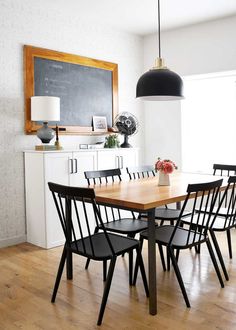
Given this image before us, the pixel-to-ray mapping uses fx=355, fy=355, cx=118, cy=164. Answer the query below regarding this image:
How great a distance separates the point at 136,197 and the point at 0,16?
2.59 meters

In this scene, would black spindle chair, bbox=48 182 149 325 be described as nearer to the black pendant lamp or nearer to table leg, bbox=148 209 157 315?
table leg, bbox=148 209 157 315

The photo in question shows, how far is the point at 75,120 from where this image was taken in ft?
14.9

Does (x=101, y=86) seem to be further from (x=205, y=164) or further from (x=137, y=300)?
(x=137, y=300)

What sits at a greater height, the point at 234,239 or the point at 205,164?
the point at 205,164

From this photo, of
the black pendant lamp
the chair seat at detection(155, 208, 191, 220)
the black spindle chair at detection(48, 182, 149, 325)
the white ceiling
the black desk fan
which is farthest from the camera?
the black desk fan

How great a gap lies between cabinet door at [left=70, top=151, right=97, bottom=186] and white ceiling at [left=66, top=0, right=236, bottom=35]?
175cm

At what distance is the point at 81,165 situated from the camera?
417cm

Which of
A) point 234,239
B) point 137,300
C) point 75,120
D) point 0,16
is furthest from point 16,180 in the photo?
point 234,239

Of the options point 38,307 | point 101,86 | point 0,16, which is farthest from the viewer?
point 101,86

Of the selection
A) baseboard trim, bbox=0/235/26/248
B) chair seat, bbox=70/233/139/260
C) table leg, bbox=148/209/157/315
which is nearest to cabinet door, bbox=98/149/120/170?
baseboard trim, bbox=0/235/26/248

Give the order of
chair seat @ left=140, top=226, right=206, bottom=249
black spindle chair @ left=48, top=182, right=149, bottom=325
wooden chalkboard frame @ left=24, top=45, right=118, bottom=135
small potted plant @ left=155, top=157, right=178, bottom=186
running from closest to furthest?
black spindle chair @ left=48, top=182, right=149, bottom=325 → chair seat @ left=140, top=226, right=206, bottom=249 → small potted plant @ left=155, top=157, right=178, bottom=186 → wooden chalkboard frame @ left=24, top=45, right=118, bottom=135

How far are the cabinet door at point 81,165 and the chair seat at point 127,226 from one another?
1061 millimetres

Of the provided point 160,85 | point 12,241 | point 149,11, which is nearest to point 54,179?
point 12,241

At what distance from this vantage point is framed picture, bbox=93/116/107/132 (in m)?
4.79
